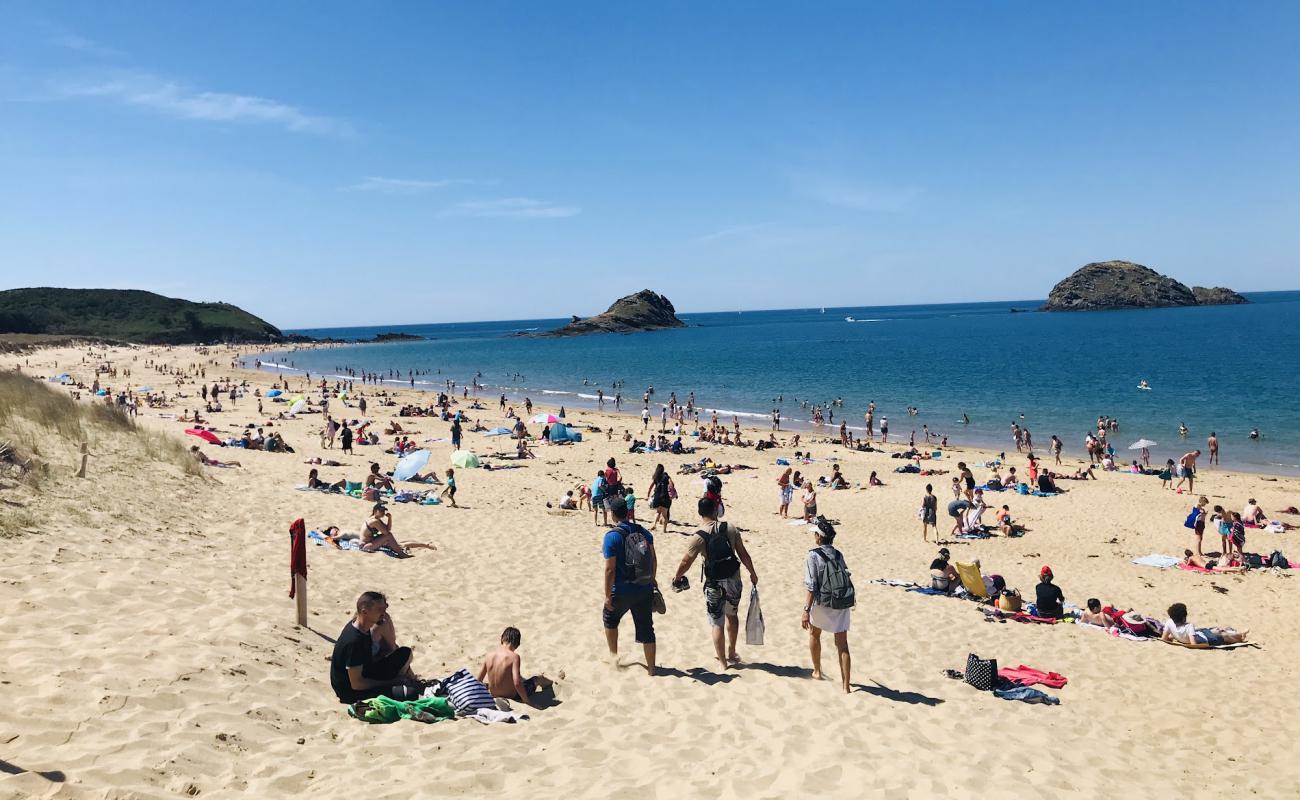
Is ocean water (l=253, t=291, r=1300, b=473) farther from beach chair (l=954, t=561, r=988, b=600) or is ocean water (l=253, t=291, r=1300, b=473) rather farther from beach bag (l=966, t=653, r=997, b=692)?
beach bag (l=966, t=653, r=997, b=692)

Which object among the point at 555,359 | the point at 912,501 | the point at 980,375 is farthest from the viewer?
the point at 555,359

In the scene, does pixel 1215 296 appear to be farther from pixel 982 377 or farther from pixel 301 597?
pixel 301 597

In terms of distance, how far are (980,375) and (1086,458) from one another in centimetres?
3388

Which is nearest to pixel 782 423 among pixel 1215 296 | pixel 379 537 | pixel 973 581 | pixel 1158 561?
pixel 1158 561

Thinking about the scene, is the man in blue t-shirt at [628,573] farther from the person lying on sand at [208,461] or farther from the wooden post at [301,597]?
the person lying on sand at [208,461]

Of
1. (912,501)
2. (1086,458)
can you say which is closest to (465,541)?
(912,501)

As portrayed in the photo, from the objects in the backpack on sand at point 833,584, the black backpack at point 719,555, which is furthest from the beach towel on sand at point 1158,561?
the black backpack at point 719,555

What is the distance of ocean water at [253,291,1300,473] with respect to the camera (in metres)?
36.8

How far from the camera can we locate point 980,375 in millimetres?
62000

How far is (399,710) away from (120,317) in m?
151

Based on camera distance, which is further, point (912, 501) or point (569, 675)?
Answer: point (912, 501)

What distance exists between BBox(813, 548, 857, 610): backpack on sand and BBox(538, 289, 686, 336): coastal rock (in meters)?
151

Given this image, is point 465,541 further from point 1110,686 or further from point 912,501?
point 912,501

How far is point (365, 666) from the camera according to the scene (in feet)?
20.0
